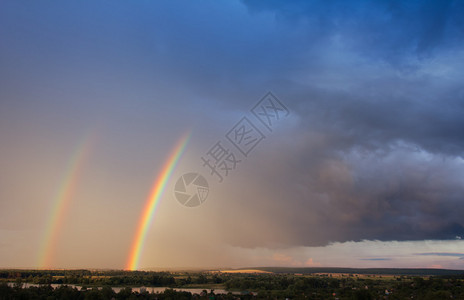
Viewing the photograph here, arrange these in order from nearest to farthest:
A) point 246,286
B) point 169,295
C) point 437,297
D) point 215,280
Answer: point 437,297 → point 169,295 → point 246,286 → point 215,280

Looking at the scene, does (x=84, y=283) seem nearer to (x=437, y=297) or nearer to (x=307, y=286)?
(x=307, y=286)

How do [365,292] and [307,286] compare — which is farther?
[307,286]

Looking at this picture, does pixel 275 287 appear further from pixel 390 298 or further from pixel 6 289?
pixel 6 289

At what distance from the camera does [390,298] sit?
60.2 m

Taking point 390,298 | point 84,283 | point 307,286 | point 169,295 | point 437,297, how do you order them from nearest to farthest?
1. point 437,297
2. point 390,298
3. point 169,295
4. point 307,286
5. point 84,283

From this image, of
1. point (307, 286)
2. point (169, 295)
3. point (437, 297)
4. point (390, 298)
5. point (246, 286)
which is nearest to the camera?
point (437, 297)

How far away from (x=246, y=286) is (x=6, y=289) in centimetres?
6468

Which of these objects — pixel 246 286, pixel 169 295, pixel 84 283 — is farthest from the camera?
pixel 84 283

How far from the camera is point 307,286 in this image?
9744 cm

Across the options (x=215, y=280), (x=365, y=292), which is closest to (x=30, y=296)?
(x=365, y=292)

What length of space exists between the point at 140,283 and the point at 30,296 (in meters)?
62.9

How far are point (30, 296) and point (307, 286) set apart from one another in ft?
226

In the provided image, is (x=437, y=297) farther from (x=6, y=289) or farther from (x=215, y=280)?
(x=215, y=280)

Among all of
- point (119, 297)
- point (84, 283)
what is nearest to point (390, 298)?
point (119, 297)
